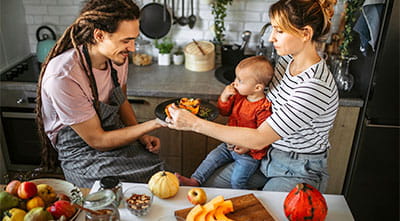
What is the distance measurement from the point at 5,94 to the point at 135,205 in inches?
66.1

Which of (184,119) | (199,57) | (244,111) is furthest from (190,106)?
(199,57)

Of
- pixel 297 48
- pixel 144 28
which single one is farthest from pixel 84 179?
pixel 144 28

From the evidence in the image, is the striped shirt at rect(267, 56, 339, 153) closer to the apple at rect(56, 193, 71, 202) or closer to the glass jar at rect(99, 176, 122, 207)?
the glass jar at rect(99, 176, 122, 207)

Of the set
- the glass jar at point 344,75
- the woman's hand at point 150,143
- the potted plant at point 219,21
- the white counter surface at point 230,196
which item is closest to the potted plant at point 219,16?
the potted plant at point 219,21

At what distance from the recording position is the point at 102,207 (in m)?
1.32

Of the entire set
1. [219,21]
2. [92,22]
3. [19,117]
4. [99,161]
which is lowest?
[19,117]

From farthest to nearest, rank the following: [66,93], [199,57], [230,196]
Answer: [199,57], [66,93], [230,196]

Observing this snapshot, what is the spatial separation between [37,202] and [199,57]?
1704mm

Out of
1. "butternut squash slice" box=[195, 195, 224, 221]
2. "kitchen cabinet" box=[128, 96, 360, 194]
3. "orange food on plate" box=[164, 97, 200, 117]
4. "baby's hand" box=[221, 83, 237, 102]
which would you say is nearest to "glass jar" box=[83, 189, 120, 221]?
"butternut squash slice" box=[195, 195, 224, 221]

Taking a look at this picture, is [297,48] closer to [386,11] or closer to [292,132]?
[292,132]

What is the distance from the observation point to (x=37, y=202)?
1.38m

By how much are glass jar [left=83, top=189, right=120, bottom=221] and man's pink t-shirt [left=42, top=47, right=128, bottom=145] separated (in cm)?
53

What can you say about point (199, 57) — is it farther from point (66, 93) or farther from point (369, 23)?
point (66, 93)

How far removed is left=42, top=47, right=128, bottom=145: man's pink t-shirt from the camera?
5.67 ft
